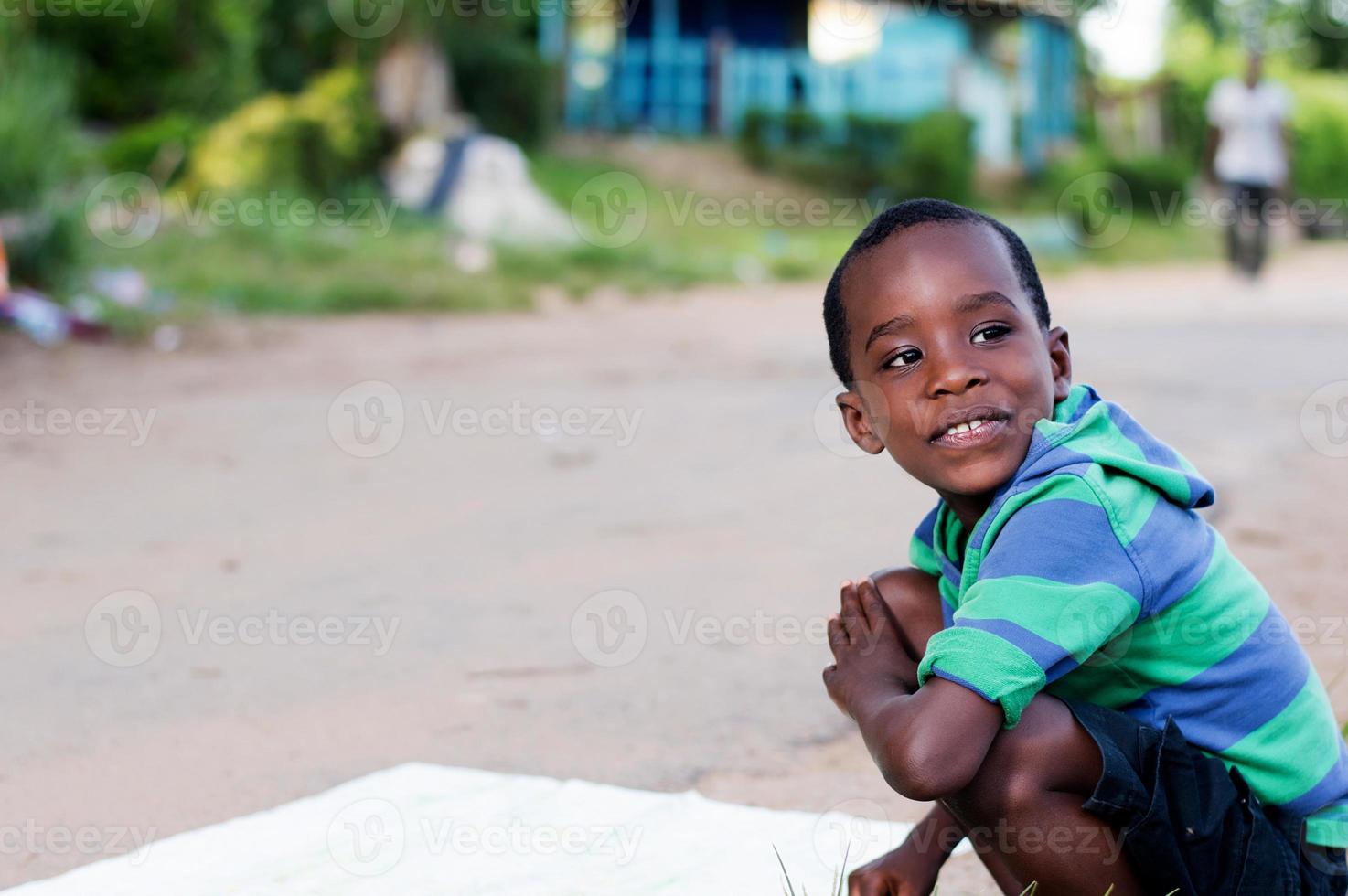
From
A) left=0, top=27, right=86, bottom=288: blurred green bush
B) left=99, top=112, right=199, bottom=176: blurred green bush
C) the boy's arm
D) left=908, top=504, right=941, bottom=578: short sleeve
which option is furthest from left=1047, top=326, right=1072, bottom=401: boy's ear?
left=99, top=112, right=199, bottom=176: blurred green bush

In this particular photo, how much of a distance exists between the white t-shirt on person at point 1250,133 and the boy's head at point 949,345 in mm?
10651

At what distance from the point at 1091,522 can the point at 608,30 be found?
1953cm

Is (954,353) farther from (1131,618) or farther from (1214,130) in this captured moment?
(1214,130)

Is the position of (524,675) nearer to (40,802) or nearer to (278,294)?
(40,802)

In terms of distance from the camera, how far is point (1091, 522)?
1.63m

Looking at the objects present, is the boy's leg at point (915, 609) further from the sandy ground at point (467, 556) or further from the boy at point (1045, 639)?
the sandy ground at point (467, 556)

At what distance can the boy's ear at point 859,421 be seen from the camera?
193 centimetres

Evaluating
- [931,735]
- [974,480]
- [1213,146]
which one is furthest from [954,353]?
[1213,146]

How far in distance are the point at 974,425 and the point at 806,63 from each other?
1842 centimetres

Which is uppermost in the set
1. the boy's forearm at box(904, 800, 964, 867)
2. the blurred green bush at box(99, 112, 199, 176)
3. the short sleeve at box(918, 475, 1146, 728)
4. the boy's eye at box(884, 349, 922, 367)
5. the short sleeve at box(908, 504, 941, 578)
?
the boy's eye at box(884, 349, 922, 367)

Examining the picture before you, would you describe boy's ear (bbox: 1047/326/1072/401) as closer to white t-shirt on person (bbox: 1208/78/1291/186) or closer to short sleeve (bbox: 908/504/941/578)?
short sleeve (bbox: 908/504/941/578)

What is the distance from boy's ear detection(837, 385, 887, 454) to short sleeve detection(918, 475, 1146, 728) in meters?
0.31

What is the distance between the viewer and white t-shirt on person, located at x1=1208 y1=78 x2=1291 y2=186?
453 inches

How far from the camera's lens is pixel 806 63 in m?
19.4
